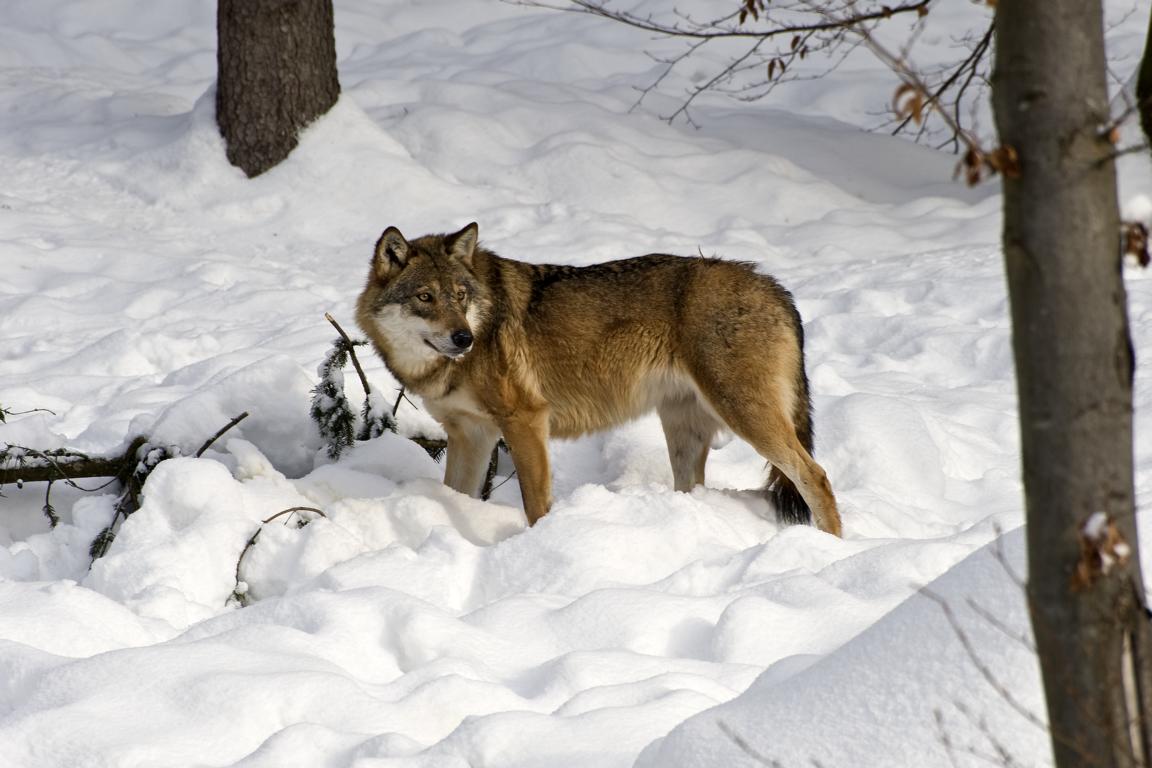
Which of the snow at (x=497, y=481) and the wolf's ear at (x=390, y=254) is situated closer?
the snow at (x=497, y=481)

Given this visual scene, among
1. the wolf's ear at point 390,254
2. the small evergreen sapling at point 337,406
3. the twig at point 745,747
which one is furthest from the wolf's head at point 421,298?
the twig at point 745,747

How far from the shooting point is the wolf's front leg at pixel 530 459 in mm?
5719

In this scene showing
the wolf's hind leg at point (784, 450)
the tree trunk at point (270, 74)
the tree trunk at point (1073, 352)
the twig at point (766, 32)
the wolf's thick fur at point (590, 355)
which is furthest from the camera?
the tree trunk at point (270, 74)

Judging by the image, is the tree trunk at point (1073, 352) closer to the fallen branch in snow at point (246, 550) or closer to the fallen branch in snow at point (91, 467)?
the fallen branch in snow at point (246, 550)

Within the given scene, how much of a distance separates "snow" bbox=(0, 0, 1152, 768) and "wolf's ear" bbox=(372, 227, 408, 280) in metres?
0.63

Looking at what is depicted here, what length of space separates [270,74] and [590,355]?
6070mm

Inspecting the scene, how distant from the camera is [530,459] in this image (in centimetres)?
573

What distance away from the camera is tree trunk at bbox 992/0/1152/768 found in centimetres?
178

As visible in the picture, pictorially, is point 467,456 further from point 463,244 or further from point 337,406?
point 463,244

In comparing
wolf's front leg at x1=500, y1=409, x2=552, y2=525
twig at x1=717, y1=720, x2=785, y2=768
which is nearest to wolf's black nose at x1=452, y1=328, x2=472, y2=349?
wolf's front leg at x1=500, y1=409, x2=552, y2=525

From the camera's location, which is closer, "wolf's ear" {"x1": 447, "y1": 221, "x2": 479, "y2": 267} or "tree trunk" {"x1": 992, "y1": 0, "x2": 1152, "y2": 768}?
"tree trunk" {"x1": 992, "y1": 0, "x2": 1152, "y2": 768}

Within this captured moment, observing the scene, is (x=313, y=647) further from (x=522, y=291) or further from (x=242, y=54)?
(x=242, y=54)

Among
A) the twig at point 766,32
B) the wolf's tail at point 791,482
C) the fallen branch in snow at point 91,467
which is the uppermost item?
the twig at point 766,32

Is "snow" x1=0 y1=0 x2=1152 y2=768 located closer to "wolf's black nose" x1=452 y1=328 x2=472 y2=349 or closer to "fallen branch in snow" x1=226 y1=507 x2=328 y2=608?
"fallen branch in snow" x1=226 y1=507 x2=328 y2=608
